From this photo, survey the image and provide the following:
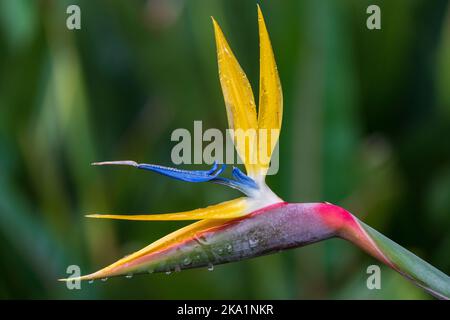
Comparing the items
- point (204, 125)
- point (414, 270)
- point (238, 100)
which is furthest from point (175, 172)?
point (204, 125)

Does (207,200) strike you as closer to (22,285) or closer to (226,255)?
(22,285)

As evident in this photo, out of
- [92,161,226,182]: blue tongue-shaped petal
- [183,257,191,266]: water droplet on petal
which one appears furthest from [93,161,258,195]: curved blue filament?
[183,257,191,266]: water droplet on petal

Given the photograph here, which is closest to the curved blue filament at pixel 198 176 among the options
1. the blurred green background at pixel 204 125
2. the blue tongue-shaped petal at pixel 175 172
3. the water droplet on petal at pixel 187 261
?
the blue tongue-shaped petal at pixel 175 172

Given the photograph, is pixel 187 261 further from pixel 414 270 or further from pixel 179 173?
pixel 414 270

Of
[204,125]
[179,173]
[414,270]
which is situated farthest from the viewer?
[204,125]

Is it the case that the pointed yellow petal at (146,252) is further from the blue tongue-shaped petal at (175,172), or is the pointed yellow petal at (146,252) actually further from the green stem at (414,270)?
the green stem at (414,270)

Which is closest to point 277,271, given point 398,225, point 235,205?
point 398,225
